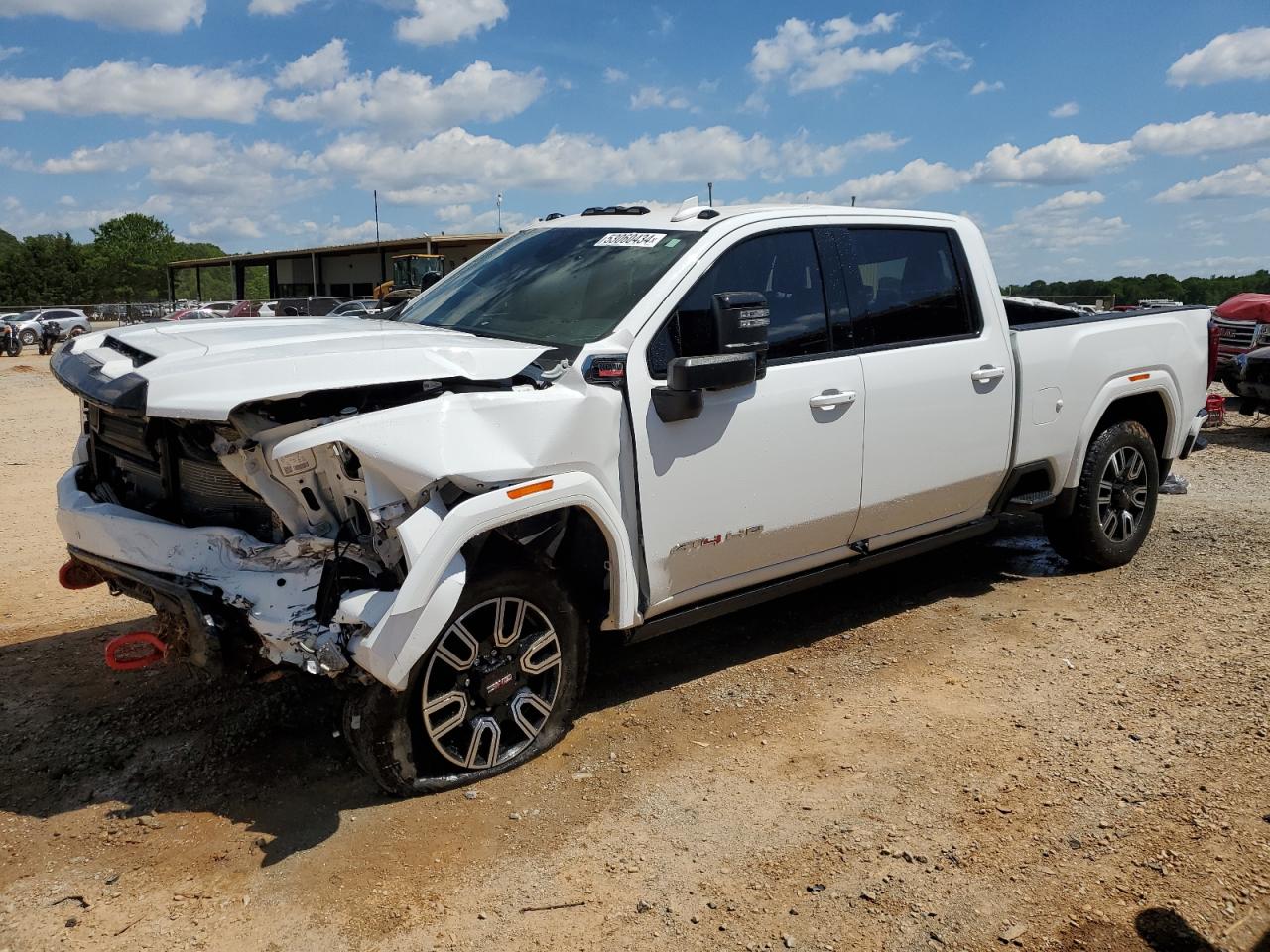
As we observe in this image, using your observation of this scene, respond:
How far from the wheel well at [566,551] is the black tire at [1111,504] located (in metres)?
3.32

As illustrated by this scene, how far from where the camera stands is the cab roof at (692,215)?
14.5 ft

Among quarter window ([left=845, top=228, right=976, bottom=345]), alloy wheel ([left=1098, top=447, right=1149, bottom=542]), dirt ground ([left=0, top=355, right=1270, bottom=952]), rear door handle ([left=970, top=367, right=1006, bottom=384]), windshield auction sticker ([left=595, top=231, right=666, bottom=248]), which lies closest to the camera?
dirt ground ([left=0, top=355, right=1270, bottom=952])

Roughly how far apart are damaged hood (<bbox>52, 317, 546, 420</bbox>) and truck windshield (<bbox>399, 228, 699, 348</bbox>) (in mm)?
253

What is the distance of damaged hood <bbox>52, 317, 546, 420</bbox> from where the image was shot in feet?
10.2

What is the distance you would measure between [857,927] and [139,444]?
298 cm

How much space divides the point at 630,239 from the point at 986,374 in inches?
77.7

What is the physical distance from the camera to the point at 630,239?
A: 14.5 ft

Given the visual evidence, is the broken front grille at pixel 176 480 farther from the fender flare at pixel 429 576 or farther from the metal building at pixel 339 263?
the metal building at pixel 339 263

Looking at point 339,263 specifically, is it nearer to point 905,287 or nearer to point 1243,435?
point 1243,435

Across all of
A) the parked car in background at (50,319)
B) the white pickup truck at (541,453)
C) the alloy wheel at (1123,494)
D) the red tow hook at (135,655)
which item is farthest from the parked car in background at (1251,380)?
the parked car in background at (50,319)

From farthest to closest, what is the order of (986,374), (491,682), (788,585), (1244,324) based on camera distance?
(1244,324)
(986,374)
(788,585)
(491,682)

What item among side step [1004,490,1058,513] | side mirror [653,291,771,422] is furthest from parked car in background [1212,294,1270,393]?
side mirror [653,291,771,422]

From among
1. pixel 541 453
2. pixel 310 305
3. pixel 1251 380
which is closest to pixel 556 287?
pixel 541 453

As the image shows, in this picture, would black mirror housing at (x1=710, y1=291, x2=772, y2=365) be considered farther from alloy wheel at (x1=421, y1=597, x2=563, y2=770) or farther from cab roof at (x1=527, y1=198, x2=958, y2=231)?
alloy wheel at (x1=421, y1=597, x2=563, y2=770)
